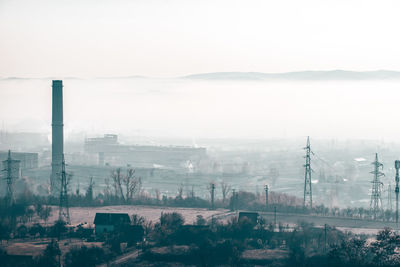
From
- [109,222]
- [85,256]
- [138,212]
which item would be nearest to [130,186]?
[138,212]

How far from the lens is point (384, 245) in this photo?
21828mm

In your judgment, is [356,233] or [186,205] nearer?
[356,233]

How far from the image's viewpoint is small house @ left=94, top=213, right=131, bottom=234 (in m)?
26.7

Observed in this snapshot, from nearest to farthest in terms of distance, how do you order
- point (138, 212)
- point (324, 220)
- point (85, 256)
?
point (85, 256) < point (324, 220) < point (138, 212)

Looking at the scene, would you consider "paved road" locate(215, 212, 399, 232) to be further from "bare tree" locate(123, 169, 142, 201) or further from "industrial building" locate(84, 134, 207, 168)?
"industrial building" locate(84, 134, 207, 168)

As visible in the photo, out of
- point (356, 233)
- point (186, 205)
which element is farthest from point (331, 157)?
point (356, 233)

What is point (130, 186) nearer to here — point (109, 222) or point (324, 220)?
point (324, 220)

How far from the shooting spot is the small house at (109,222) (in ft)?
87.6

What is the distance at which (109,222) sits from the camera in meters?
27.1

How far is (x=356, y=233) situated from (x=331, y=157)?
65.7 metres

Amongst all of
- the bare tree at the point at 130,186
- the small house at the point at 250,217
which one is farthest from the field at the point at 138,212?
the bare tree at the point at 130,186

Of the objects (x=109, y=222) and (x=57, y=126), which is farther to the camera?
(x=57, y=126)

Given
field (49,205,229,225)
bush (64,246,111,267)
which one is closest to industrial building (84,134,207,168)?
field (49,205,229,225)

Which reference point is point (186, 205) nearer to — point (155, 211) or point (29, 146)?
point (155, 211)
